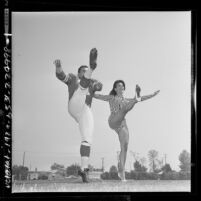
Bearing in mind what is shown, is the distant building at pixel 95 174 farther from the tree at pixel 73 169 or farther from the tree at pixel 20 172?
the tree at pixel 20 172

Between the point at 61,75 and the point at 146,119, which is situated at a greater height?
the point at 61,75

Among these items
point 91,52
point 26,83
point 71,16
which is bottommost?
point 26,83

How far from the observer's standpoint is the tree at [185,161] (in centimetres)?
183

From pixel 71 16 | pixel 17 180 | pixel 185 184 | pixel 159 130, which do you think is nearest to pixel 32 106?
pixel 17 180

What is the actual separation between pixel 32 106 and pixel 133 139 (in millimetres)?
529

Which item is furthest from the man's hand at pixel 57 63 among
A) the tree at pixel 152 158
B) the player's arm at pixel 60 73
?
the tree at pixel 152 158

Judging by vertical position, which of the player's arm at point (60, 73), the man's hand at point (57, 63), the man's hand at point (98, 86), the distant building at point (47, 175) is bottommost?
the distant building at point (47, 175)

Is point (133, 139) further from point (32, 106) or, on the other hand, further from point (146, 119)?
point (32, 106)

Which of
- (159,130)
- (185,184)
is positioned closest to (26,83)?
(159,130)

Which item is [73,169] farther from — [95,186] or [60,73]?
[60,73]

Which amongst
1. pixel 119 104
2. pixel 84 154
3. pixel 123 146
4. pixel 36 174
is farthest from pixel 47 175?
pixel 119 104

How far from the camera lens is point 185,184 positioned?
1835 millimetres
